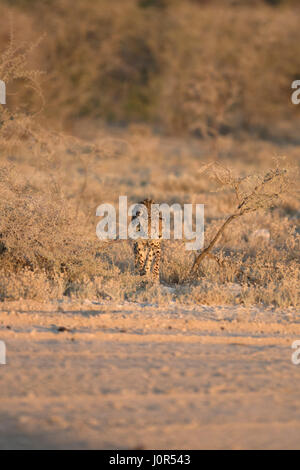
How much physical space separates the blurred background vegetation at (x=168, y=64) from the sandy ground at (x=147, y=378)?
15478 millimetres

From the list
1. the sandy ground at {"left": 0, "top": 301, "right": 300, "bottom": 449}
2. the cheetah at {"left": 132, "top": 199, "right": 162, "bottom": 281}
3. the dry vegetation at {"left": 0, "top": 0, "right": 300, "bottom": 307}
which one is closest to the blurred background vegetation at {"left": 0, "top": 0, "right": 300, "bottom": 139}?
the dry vegetation at {"left": 0, "top": 0, "right": 300, "bottom": 307}

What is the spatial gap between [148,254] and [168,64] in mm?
19346

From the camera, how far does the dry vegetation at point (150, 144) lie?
22.8 feet

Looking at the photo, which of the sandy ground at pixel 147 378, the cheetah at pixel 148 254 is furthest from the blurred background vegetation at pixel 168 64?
the sandy ground at pixel 147 378

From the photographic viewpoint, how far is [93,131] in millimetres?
22672

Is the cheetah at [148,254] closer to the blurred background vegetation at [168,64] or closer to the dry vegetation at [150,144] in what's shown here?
the dry vegetation at [150,144]

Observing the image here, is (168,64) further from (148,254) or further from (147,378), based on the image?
(147,378)

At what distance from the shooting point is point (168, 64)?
25297 mm

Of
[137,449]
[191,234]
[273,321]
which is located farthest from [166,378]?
[191,234]

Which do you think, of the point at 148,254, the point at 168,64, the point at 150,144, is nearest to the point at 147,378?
the point at 148,254

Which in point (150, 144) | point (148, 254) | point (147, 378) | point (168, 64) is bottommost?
point (147, 378)

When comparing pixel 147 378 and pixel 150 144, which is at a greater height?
pixel 150 144
